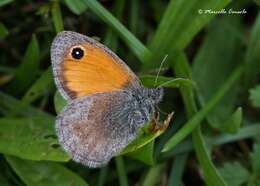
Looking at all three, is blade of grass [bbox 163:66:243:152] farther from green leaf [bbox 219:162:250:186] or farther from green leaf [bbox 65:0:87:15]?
green leaf [bbox 65:0:87:15]

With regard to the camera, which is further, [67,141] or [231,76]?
[231,76]

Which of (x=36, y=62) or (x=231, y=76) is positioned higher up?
(x=36, y=62)

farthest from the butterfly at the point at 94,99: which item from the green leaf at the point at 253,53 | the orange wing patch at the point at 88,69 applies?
the green leaf at the point at 253,53

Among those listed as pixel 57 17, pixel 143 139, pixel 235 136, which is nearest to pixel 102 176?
pixel 143 139

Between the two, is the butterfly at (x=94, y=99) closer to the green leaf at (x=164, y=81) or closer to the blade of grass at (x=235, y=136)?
the green leaf at (x=164, y=81)

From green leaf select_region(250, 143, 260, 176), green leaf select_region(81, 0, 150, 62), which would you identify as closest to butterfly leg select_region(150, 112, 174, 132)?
green leaf select_region(81, 0, 150, 62)

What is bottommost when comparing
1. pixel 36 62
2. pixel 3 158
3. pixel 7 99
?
pixel 3 158

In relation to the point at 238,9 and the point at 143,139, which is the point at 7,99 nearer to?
the point at 143,139

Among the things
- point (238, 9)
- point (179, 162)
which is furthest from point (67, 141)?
point (238, 9)
